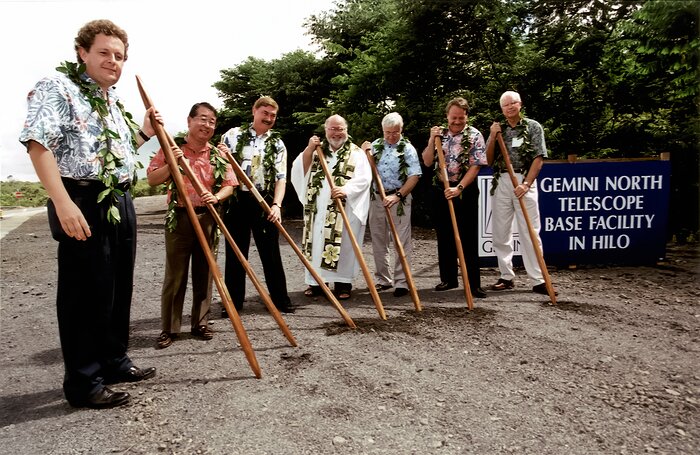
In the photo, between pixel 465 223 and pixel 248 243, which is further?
pixel 465 223

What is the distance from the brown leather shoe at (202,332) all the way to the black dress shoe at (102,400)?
4.22 ft

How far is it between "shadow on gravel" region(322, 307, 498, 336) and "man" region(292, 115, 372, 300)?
42.7 inches

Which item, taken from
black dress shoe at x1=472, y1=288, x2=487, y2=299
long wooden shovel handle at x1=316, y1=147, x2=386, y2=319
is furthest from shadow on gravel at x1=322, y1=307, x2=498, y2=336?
black dress shoe at x1=472, y1=288, x2=487, y2=299

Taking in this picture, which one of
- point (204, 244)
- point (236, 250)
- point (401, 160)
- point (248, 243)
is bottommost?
point (248, 243)

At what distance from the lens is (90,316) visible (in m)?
3.19

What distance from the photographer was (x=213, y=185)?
446cm

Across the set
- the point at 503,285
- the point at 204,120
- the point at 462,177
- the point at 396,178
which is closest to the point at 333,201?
the point at 396,178

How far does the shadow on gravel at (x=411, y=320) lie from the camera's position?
4.66 metres

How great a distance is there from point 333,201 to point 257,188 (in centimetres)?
96

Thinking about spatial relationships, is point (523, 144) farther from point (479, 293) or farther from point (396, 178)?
point (479, 293)

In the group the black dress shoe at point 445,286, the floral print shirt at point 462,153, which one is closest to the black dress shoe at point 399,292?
the black dress shoe at point 445,286

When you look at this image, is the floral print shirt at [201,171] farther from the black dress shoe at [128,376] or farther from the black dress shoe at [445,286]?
the black dress shoe at [445,286]

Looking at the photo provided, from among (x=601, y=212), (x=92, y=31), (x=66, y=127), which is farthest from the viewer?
(x=601, y=212)

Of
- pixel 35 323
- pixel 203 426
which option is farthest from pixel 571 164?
pixel 35 323
